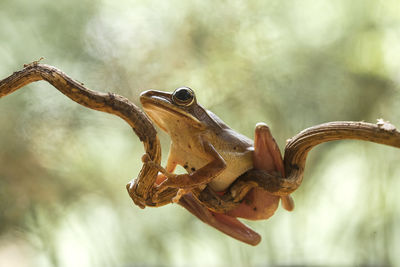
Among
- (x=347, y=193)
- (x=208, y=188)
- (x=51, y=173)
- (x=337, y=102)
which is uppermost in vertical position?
(x=337, y=102)

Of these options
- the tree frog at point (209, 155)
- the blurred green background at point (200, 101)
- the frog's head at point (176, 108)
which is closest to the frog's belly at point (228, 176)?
the tree frog at point (209, 155)

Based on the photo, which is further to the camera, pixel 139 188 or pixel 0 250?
pixel 0 250

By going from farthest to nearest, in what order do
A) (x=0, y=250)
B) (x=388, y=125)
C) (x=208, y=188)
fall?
(x=0, y=250) → (x=208, y=188) → (x=388, y=125)

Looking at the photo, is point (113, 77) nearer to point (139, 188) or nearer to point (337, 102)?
point (337, 102)

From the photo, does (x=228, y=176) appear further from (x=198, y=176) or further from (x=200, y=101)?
(x=200, y=101)

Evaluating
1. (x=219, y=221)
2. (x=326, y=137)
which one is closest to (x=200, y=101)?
(x=219, y=221)

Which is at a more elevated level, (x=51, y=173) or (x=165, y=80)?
(x=165, y=80)

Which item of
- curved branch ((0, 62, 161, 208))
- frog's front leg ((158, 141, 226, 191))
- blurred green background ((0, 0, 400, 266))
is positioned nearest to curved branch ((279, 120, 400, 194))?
frog's front leg ((158, 141, 226, 191))

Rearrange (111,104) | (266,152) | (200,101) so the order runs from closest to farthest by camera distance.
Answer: (111,104), (266,152), (200,101)

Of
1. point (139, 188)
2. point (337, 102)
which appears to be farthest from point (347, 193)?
point (139, 188)
